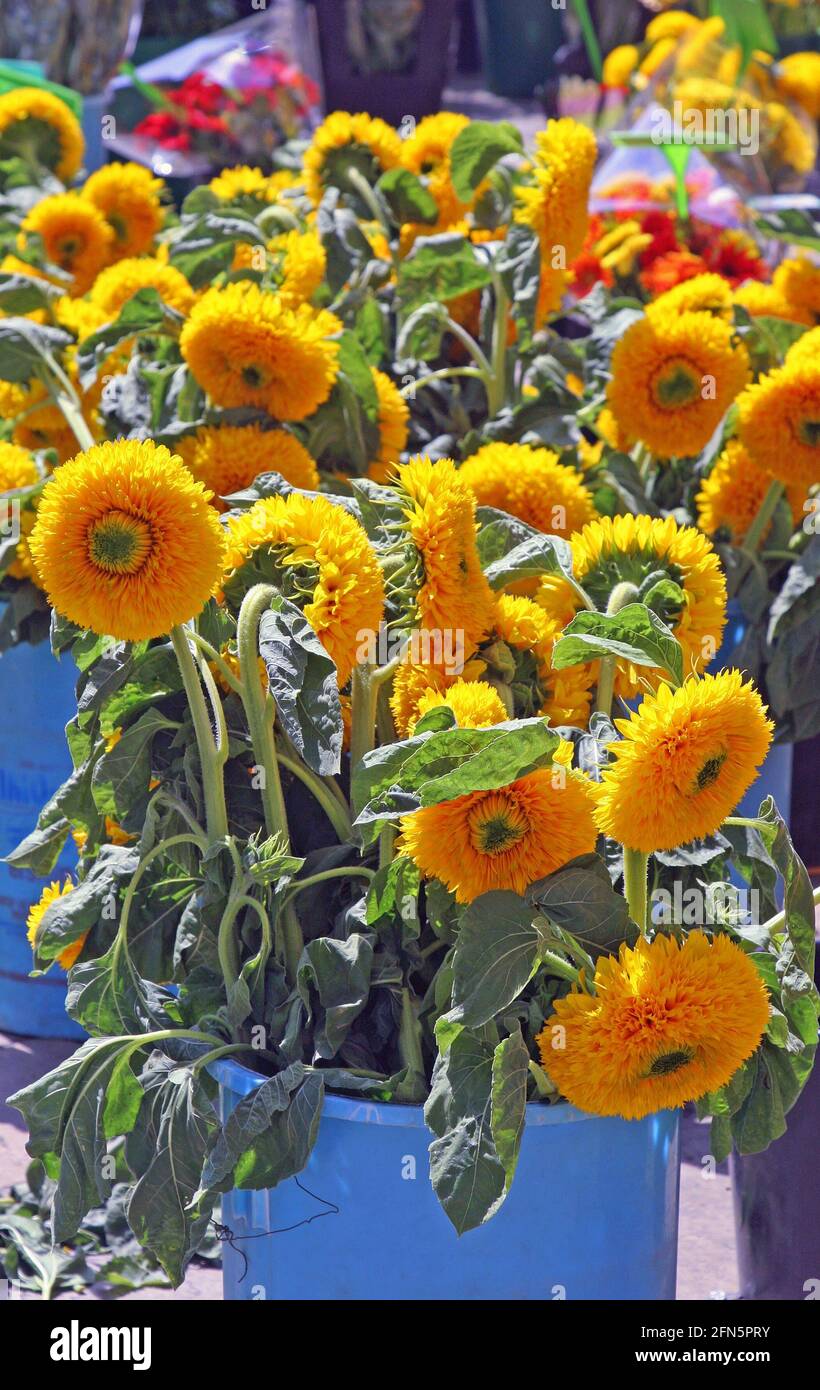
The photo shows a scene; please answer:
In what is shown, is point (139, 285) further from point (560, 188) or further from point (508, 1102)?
point (508, 1102)

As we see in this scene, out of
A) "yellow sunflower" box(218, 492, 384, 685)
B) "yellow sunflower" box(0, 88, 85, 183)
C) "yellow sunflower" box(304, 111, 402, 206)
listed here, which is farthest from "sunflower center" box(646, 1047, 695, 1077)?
"yellow sunflower" box(0, 88, 85, 183)

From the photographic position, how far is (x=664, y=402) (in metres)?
1.58

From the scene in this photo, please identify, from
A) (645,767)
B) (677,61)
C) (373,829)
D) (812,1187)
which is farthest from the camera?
(677,61)

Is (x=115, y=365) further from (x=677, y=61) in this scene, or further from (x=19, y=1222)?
(x=677, y=61)

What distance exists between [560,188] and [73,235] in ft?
2.05

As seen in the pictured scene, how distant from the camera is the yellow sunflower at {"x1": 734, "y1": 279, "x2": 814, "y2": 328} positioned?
1883 millimetres

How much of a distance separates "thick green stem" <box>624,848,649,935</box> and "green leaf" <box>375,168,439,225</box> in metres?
1.08

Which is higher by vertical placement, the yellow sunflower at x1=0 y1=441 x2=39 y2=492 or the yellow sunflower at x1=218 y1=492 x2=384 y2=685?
the yellow sunflower at x1=0 y1=441 x2=39 y2=492

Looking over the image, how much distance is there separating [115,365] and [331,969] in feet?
2.89

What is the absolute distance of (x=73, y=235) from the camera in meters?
1.96

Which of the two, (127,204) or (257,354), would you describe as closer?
(257,354)

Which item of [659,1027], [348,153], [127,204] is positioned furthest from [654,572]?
[127,204]

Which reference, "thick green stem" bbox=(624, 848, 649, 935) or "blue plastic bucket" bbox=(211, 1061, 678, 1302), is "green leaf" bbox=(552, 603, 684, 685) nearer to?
"thick green stem" bbox=(624, 848, 649, 935)

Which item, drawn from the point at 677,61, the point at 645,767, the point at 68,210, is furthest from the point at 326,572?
the point at 677,61
